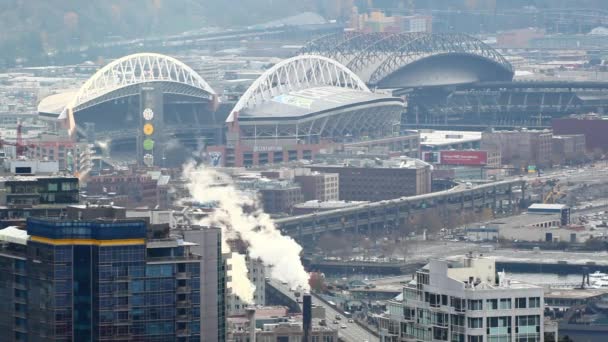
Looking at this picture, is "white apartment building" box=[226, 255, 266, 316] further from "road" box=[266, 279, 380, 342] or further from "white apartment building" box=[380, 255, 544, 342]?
"white apartment building" box=[380, 255, 544, 342]

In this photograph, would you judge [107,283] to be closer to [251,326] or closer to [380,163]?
[251,326]

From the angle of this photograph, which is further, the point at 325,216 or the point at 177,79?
the point at 177,79

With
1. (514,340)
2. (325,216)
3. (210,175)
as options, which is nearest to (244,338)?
(514,340)

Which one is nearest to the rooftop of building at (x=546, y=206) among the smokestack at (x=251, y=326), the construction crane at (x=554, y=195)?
the construction crane at (x=554, y=195)

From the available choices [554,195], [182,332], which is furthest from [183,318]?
[554,195]

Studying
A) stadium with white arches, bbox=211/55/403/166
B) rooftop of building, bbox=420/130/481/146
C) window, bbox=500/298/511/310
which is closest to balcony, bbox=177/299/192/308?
window, bbox=500/298/511/310

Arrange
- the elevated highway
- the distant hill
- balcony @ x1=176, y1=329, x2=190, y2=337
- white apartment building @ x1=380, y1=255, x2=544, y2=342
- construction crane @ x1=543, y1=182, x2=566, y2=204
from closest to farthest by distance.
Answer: white apartment building @ x1=380, y1=255, x2=544, y2=342, balcony @ x1=176, y1=329, x2=190, y2=337, the elevated highway, construction crane @ x1=543, y1=182, x2=566, y2=204, the distant hill

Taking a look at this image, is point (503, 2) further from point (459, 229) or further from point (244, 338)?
point (244, 338)
